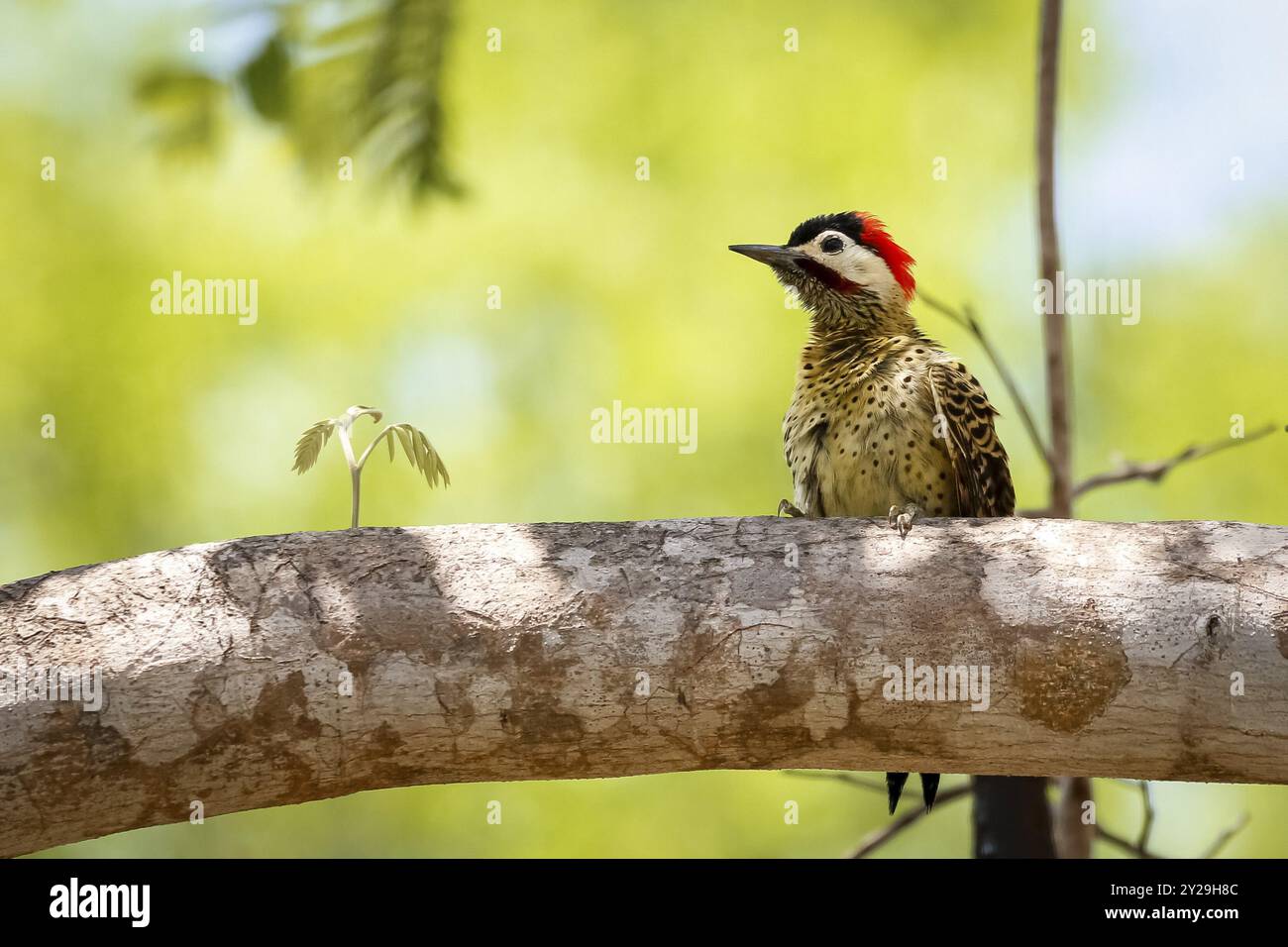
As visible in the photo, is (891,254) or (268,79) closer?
(891,254)

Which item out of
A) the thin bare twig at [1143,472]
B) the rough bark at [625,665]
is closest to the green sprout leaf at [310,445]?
the rough bark at [625,665]

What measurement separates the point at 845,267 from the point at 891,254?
0.22 m

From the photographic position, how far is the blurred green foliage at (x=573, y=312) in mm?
11234

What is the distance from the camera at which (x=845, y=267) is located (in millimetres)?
5438

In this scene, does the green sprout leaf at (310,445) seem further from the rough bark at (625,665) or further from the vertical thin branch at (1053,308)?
the vertical thin branch at (1053,308)

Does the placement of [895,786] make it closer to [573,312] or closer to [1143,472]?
[1143,472]

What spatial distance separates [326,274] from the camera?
12273 millimetres

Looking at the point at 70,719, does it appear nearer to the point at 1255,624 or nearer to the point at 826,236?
the point at 1255,624

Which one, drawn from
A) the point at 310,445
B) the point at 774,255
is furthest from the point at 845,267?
the point at 310,445

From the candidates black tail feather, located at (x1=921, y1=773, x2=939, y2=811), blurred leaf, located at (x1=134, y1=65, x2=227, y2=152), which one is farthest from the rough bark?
blurred leaf, located at (x1=134, y1=65, x2=227, y2=152)

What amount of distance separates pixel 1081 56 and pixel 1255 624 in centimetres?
1059

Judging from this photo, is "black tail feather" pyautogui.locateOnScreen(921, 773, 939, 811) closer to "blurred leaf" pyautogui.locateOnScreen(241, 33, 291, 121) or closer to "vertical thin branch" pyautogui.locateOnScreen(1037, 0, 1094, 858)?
"vertical thin branch" pyautogui.locateOnScreen(1037, 0, 1094, 858)

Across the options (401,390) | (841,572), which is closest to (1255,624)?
(841,572)

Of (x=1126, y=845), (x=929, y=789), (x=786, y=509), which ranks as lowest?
(x=1126, y=845)
